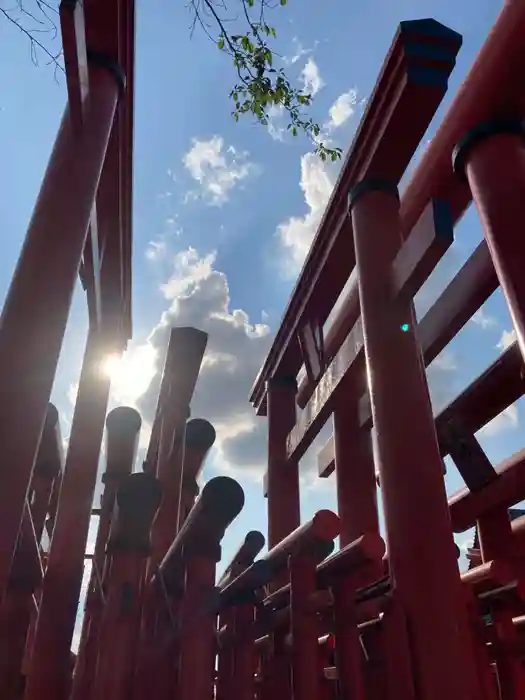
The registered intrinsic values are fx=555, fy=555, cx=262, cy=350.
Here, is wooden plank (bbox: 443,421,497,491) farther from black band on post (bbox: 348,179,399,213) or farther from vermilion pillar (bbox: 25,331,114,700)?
vermilion pillar (bbox: 25,331,114,700)

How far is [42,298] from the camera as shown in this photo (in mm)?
2807

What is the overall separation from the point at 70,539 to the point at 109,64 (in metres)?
3.87

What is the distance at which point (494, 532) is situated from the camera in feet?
12.1

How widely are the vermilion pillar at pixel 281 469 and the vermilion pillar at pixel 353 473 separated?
75cm

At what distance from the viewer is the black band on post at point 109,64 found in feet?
11.9

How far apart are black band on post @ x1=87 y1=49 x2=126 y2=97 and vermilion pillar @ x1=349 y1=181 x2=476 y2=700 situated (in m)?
1.92

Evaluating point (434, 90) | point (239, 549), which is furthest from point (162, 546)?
point (434, 90)

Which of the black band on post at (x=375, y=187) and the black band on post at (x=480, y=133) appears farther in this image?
the black band on post at (x=375, y=187)

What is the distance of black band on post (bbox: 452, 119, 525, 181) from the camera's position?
11.6 ft

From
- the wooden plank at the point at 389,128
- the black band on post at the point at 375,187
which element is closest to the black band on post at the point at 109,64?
the wooden plank at the point at 389,128

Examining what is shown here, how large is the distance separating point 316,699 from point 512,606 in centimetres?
121

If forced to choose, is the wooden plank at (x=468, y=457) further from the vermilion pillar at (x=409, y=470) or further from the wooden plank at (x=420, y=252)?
the wooden plank at (x=420, y=252)

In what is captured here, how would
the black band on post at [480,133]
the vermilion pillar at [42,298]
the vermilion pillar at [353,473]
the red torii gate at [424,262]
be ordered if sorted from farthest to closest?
the vermilion pillar at [353,473]
the black band on post at [480,133]
the red torii gate at [424,262]
the vermilion pillar at [42,298]

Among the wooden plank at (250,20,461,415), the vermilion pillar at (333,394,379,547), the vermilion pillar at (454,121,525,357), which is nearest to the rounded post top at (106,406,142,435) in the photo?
the vermilion pillar at (333,394,379,547)
